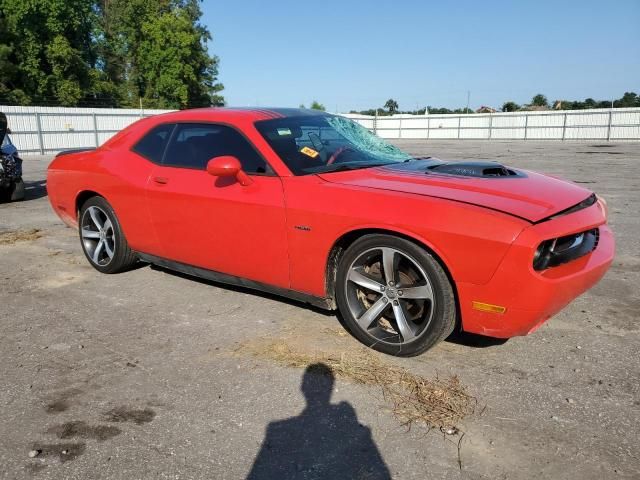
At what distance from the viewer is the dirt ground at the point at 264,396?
228 cm

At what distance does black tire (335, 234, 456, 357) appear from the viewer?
296cm

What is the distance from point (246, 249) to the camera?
12.3 ft

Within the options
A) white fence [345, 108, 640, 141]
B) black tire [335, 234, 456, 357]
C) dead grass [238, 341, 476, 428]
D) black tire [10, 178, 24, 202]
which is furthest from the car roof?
white fence [345, 108, 640, 141]

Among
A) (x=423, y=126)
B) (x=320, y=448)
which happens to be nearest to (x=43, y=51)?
(x=423, y=126)

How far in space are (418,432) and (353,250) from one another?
3.83ft

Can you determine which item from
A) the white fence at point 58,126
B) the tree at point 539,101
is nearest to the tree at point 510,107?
the tree at point 539,101

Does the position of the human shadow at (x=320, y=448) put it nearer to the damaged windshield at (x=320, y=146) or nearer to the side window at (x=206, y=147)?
the damaged windshield at (x=320, y=146)

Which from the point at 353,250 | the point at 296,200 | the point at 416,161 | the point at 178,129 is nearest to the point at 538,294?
the point at 353,250

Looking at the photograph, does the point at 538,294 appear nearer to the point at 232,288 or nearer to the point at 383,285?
the point at 383,285

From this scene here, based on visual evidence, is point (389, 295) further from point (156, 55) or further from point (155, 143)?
point (156, 55)

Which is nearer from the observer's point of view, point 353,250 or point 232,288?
point 353,250

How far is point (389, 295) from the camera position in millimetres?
3195

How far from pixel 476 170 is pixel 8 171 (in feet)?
29.4

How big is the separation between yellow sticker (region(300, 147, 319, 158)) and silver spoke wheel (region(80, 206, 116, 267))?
2.08 m
